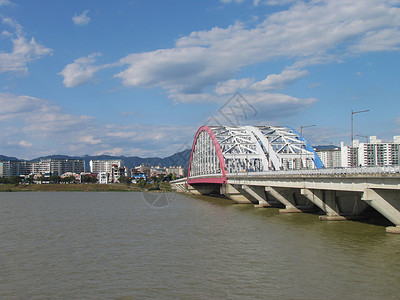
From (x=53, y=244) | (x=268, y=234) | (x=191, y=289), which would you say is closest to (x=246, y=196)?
(x=268, y=234)

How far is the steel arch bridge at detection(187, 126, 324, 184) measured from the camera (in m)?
70.2

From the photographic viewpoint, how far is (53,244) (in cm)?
2834

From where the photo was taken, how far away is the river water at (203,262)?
1717 cm

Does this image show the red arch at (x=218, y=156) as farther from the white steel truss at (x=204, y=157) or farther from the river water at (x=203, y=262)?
the river water at (x=203, y=262)

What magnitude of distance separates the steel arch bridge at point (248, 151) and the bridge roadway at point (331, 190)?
6054 millimetres

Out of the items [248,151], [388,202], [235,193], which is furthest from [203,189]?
[388,202]

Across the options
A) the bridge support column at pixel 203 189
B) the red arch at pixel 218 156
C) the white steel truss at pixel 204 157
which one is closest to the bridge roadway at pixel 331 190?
the red arch at pixel 218 156

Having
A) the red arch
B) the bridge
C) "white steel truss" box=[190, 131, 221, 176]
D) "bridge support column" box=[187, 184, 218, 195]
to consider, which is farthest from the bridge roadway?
"bridge support column" box=[187, 184, 218, 195]

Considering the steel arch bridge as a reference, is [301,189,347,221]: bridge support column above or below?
below

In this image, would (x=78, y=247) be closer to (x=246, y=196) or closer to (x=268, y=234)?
(x=268, y=234)

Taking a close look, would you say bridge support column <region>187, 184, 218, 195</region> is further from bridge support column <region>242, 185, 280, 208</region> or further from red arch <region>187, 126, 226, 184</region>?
bridge support column <region>242, 185, 280, 208</region>

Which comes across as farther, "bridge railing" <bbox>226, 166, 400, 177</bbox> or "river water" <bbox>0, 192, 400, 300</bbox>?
"bridge railing" <bbox>226, 166, 400, 177</bbox>

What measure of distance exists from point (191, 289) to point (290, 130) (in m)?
70.3

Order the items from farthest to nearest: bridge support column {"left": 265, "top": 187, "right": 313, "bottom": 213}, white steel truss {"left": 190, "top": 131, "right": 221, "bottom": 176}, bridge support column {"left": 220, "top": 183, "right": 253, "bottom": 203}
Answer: white steel truss {"left": 190, "top": 131, "right": 221, "bottom": 176} < bridge support column {"left": 220, "top": 183, "right": 253, "bottom": 203} < bridge support column {"left": 265, "top": 187, "right": 313, "bottom": 213}
